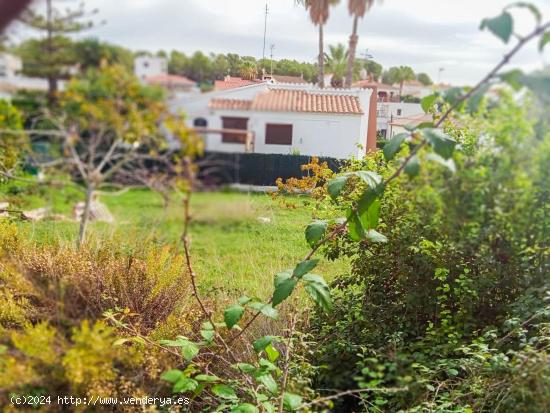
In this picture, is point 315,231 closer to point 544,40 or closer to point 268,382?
point 268,382

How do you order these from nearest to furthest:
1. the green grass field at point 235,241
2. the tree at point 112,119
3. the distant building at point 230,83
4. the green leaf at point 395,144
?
the tree at point 112,119 < the green leaf at point 395,144 < the distant building at point 230,83 < the green grass field at point 235,241

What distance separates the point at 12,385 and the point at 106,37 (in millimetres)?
1107

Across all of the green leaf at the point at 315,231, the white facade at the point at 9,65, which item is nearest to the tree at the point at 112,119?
the white facade at the point at 9,65

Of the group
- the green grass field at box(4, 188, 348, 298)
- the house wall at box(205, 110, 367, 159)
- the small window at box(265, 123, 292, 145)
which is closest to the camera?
the house wall at box(205, 110, 367, 159)

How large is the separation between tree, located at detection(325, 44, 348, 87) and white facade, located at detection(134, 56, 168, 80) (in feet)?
5.76

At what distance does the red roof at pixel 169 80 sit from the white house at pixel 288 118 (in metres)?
0.07

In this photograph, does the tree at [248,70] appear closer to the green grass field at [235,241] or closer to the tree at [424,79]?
the green grass field at [235,241]

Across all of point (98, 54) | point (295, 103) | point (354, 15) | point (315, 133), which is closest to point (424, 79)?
point (315, 133)

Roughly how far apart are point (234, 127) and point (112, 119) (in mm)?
447

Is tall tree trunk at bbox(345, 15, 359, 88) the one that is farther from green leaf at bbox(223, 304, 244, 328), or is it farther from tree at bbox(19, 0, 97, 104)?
green leaf at bbox(223, 304, 244, 328)

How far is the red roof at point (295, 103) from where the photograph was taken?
2.04m

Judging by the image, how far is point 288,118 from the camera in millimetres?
2822

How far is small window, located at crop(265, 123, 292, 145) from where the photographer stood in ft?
8.17

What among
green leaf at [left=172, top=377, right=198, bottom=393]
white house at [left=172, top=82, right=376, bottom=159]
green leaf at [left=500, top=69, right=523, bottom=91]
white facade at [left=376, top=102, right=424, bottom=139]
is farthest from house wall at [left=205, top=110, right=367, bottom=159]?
green leaf at [left=500, top=69, right=523, bottom=91]
